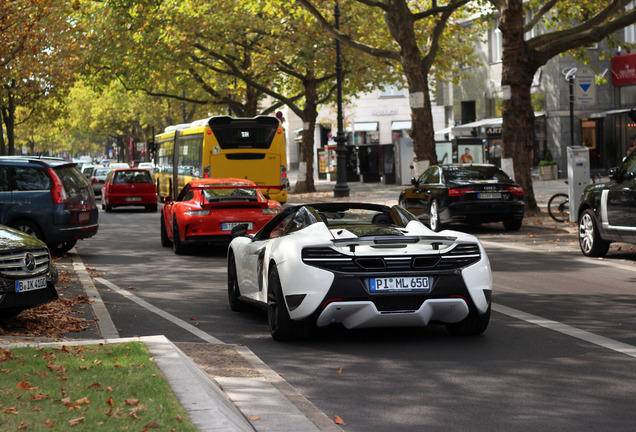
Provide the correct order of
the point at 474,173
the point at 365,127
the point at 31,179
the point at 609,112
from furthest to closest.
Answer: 1. the point at 365,127
2. the point at 609,112
3. the point at 474,173
4. the point at 31,179

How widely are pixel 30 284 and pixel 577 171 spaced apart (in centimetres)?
1481

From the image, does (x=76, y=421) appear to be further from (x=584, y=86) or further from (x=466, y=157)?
(x=584, y=86)

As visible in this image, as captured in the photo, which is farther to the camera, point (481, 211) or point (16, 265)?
point (481, 211)

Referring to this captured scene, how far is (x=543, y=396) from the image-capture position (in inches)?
265

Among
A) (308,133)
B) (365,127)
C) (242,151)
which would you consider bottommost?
(242,151)

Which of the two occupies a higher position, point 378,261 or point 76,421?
point 378,261

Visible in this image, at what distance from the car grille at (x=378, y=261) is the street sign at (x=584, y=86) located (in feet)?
123

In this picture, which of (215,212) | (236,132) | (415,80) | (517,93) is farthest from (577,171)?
(236,132)

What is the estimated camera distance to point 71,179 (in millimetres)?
18141

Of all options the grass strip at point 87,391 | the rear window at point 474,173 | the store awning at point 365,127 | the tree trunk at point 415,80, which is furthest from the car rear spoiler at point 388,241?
the store awning at point 365,127

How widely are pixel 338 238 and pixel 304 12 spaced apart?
100ft

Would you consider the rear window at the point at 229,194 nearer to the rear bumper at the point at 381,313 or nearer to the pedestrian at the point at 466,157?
the rear bumper at the point at 381,313

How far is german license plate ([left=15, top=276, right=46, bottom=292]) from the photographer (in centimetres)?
973

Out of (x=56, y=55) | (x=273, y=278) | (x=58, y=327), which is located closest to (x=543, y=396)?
(x=273, y=278)
